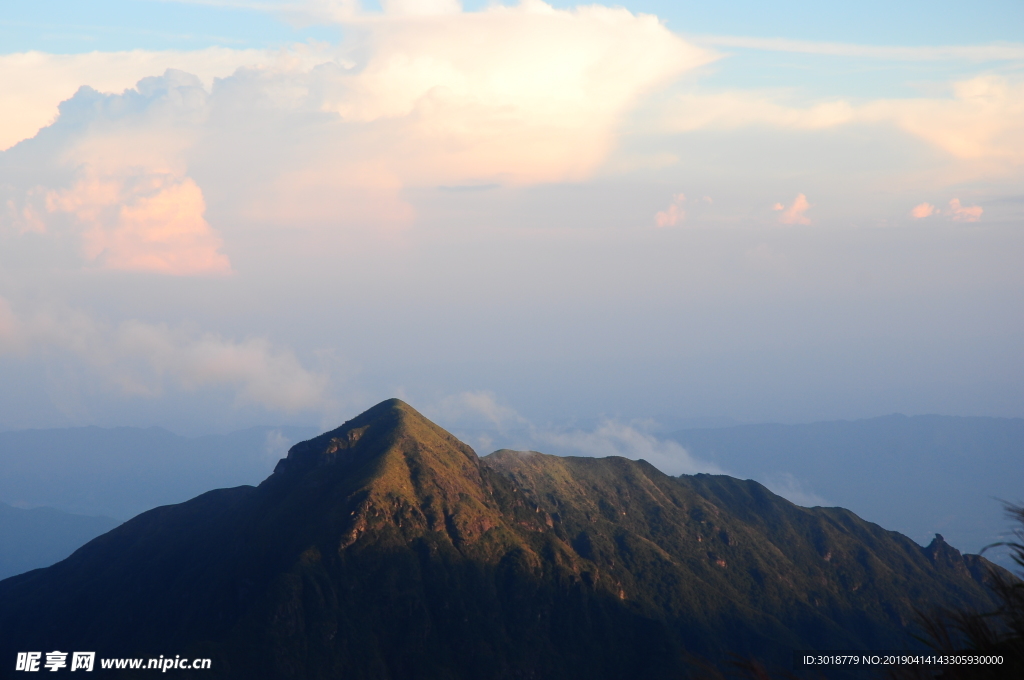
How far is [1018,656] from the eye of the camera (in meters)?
26.2

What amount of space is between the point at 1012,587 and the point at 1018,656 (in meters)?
2.43

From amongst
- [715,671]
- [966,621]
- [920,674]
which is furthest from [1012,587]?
[715,671]

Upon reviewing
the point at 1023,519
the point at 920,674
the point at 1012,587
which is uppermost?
the point at 1023,519

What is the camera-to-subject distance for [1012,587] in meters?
27.5

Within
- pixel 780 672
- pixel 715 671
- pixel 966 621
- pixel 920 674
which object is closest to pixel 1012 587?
pixel 966 621

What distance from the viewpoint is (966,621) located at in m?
27.4

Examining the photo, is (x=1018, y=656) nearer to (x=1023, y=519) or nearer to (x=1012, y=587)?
(x=1012, y=587)

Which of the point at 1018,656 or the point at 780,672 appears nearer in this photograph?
the point at 1018,656

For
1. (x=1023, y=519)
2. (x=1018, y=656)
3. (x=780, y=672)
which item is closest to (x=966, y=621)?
(x=1018, y=656)

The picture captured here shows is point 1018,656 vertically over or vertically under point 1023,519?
under

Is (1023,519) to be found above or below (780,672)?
above

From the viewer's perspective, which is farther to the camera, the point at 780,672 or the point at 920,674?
the point at 780,672

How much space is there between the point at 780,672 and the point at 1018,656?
8.06m

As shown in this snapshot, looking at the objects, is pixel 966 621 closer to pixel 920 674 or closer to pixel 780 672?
pixel 920 674
